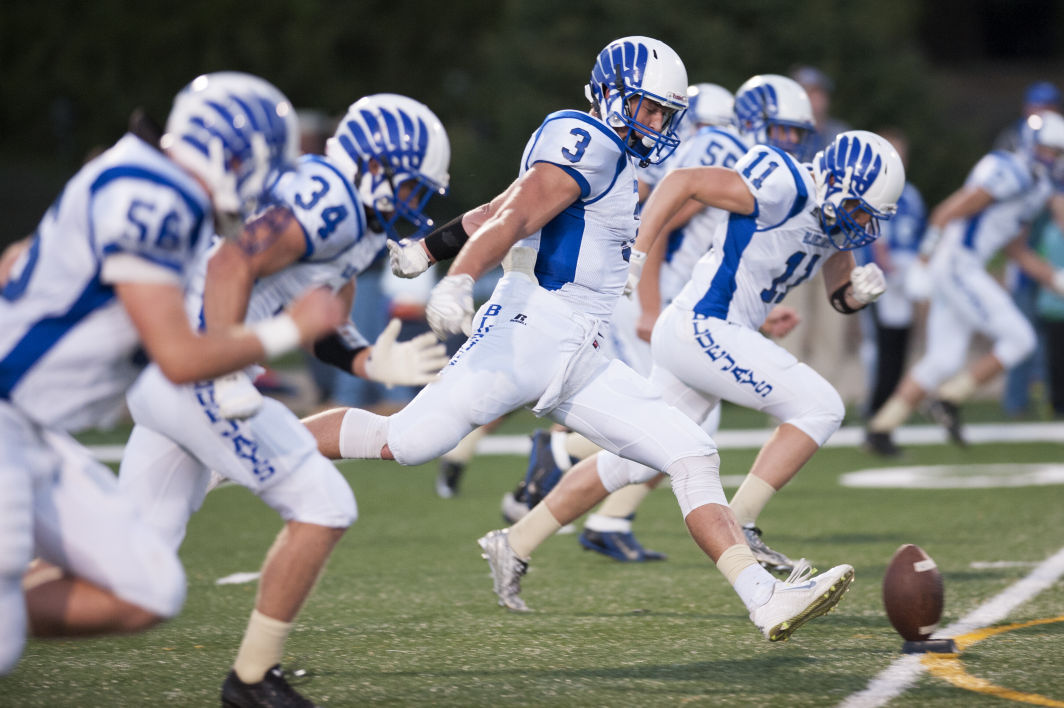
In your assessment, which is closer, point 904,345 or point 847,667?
point 847,667

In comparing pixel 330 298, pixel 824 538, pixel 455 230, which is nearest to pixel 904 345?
pixel 824 538

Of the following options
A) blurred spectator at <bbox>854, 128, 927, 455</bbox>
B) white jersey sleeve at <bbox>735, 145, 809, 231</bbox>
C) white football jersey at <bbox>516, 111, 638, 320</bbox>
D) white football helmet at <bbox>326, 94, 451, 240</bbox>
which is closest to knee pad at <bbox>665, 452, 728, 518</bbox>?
white football jersey at <bbox>516, 111, 638, 320</bbox>

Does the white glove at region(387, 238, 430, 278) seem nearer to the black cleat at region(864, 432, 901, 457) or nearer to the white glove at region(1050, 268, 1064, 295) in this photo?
the black cleat at region(864, 432, 901, 457)

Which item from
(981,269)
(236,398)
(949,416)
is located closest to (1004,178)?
(981,269)

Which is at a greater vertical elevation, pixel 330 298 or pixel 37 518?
pixel 330 298

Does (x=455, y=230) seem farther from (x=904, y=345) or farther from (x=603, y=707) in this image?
(x=904, y=345)

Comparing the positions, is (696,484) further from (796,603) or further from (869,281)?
(869,281)

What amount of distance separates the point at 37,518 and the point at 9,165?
25.7m

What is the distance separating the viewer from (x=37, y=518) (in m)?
3.44

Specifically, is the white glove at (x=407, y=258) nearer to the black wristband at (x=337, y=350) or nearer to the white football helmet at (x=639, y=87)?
the black wristband at (x=337, y=350)

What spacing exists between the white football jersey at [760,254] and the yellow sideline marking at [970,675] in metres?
1.47

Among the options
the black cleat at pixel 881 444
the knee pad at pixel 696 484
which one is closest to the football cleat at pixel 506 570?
the knee pad at pixel 696 484

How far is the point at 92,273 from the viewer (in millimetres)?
3322

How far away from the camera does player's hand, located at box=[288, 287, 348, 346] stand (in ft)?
11.1
